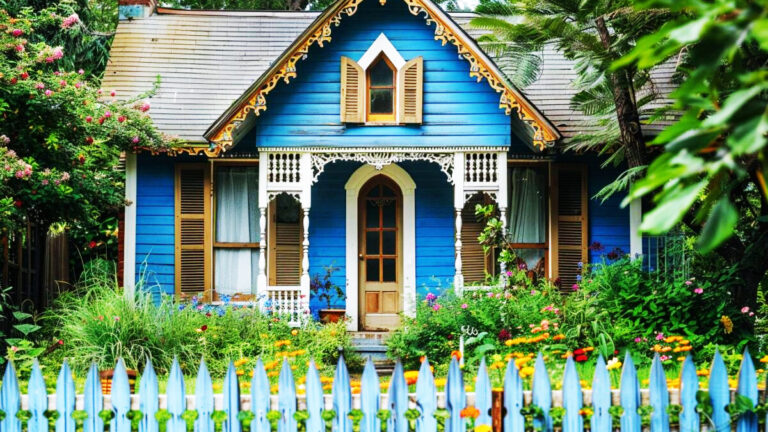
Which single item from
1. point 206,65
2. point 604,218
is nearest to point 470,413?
point 604,218

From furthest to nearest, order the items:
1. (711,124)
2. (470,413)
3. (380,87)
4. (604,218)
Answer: (604,218) → (380,87) → (470,413) → (711,124)

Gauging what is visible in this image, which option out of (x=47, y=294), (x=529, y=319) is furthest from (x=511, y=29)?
(x=47, y=294)

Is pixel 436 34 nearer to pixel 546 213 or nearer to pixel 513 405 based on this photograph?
pixel 546 213

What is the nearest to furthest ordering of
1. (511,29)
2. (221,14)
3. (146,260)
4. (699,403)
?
(699,403) → (511,29) → (146,260) → (221,14)

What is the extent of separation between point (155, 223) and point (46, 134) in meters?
3.03

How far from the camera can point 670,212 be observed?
8.75 ft

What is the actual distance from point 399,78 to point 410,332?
3659 millimetres

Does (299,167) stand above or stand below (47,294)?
above

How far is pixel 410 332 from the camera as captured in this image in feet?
37.0

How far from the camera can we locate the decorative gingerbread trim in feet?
39.7

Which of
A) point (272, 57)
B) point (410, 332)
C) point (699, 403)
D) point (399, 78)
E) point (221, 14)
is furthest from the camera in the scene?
point (221, 14)

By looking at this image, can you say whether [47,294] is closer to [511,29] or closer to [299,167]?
[299,167]

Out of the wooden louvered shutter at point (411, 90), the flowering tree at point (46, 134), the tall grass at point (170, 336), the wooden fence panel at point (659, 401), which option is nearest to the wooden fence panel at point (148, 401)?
the wooden fence panel at point (659, 401)

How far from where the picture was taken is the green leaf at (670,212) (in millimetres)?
Result: 2619
